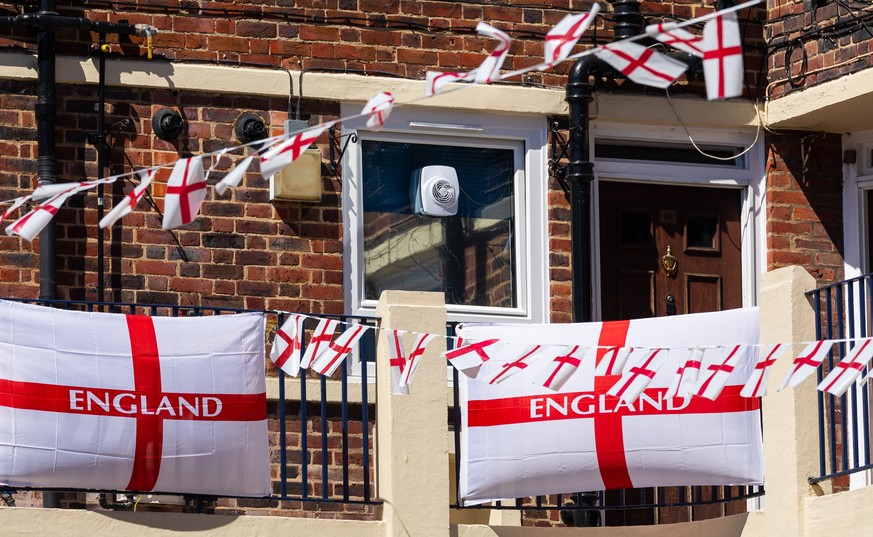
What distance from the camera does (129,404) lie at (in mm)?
9875

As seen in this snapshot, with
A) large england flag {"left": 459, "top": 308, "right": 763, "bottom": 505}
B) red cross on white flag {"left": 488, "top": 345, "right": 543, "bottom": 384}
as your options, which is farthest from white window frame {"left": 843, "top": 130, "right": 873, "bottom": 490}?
red cross on white flag {"left": 488, "top": 345, "right": 543, "bottom": 384}

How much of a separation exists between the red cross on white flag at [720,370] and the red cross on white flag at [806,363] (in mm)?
362

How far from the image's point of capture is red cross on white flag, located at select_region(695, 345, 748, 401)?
10.3 meters

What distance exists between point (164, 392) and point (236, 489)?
66 centimetres

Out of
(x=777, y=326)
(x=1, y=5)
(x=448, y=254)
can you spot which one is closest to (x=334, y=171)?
(x=448, y=254)

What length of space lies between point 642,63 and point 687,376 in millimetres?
2813

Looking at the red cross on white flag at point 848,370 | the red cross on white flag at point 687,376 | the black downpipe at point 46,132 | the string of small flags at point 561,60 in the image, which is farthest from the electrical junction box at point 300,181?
the red cross on white flag at point 848,370

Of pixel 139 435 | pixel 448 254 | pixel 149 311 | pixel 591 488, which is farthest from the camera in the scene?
pixel 448 254

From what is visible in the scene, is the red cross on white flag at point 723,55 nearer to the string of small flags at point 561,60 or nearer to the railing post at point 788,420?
the string of small flags at point 561,60

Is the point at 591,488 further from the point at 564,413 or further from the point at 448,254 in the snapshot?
the point at 448,254

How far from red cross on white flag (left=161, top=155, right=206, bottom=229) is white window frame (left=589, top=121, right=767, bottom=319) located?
4.77m

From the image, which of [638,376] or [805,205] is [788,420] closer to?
[638,376]

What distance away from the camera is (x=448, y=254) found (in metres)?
12.4

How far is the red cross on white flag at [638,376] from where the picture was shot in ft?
33.6
